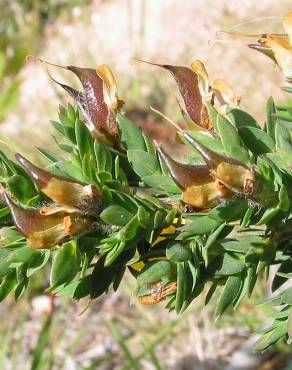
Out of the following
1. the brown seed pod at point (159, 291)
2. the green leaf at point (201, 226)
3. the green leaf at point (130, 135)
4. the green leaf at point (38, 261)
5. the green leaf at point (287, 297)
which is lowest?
the green leaf at point (287, 297)

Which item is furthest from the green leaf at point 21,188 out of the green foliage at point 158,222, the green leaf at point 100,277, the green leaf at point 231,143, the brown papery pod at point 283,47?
the brown papery pod at point 283,47

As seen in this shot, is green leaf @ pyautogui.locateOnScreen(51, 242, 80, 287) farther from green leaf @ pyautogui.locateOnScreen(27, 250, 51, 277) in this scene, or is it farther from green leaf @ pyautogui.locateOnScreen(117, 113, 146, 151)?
green leaf @ pyautogui.locateOnScreen(117, 113, 146, 151)

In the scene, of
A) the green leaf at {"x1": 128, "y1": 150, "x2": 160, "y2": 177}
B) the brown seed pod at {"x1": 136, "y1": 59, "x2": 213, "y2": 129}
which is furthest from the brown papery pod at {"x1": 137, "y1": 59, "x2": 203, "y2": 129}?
the green leaf at {"x1": 128, "y1": 150, "x2": 160, "y2": 177}

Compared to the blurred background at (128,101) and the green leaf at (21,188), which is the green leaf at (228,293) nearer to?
the blurred background at (128,101)

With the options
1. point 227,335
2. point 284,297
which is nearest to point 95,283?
point 284,297

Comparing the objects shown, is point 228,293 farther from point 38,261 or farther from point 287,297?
point 38,261

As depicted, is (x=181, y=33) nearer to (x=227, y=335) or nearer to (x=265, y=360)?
(x=227, y=335)

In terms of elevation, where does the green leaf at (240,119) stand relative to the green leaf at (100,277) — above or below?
above

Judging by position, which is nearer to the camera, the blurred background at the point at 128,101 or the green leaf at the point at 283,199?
the green leaf at the point at 283,199
